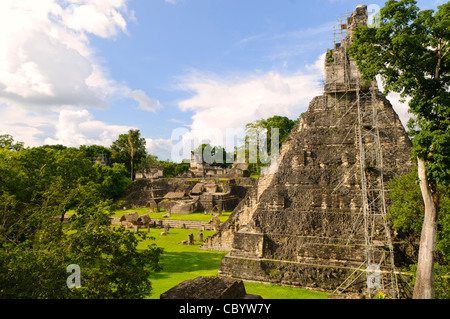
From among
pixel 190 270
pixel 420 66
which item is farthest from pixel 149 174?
pixel 420 66

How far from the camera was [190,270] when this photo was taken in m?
15.9

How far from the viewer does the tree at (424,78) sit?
867 cm

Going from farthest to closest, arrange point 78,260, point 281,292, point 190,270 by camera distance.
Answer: point 190,270
point 281,292
point 78,260

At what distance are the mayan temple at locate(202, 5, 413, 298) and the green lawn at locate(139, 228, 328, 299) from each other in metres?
0.70

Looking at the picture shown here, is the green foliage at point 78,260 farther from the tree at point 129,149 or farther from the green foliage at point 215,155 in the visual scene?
the green foliage at point 215,155

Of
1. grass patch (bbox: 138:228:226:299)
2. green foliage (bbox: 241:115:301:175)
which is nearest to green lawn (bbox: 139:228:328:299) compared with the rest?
grass patch (bbox: 138:228:226:299)

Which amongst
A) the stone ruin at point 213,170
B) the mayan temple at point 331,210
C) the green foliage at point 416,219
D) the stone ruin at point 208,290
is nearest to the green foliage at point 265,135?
the stone ruin at point 213,170

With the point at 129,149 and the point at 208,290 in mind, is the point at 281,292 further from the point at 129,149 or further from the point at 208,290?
the point at 129,149

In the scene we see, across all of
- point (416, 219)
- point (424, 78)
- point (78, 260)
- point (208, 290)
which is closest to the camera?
point (208, 290)

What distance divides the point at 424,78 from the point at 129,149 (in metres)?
63.7

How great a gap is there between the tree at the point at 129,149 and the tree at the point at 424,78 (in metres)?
59.8
